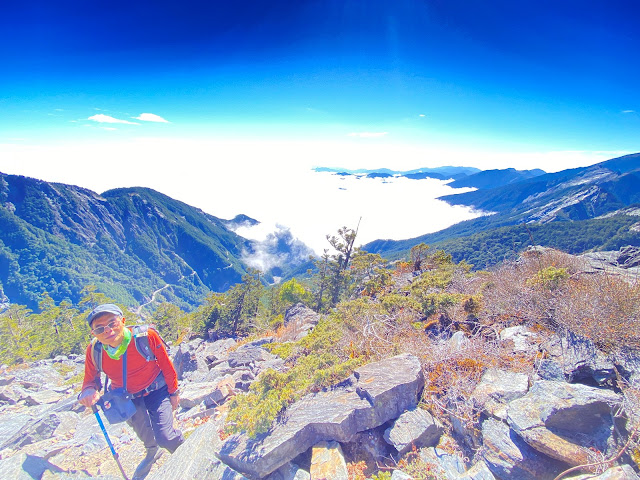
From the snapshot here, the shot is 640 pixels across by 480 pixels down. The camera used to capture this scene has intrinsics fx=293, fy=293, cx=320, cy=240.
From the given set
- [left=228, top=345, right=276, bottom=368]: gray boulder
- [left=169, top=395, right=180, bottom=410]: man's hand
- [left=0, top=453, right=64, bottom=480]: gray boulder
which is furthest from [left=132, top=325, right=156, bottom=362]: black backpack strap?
[left=228, top=345, right=276, bottom=368]: gray boulder

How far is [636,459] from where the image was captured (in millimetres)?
3412

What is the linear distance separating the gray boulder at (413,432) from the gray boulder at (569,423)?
120cm

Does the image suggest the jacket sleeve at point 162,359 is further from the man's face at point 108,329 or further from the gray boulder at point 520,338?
the gray boulder at point 520,338

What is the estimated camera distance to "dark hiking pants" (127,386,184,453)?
554 centimetres

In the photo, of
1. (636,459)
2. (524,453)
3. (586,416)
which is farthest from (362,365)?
(636,459)

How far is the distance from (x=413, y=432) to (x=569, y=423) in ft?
7.09

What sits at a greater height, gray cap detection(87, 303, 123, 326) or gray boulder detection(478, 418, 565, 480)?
gray cap detection(87, 303, 123, 326)

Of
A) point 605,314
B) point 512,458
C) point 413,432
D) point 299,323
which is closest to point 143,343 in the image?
point 413,432

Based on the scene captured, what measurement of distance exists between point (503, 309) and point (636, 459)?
485 centimetres

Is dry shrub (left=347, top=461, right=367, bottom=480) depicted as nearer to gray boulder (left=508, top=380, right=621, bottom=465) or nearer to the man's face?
gray boulder (left=508, top=380, right=621, bottom=465)

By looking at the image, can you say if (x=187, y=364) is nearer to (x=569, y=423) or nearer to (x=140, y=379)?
(x=140, y=379)

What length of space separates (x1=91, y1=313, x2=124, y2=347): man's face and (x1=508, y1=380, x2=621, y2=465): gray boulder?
21.0ft

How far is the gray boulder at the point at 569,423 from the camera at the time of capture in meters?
3.87

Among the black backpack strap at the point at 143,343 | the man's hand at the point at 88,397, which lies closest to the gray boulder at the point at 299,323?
the black backpack strap at the point at 143,343
